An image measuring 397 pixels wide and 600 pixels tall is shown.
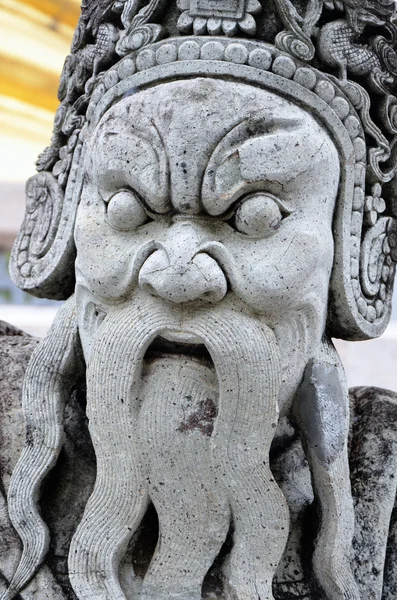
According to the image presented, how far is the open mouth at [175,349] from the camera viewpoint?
4.89 feet

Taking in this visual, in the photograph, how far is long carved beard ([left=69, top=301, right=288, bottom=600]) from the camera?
4.81 feet

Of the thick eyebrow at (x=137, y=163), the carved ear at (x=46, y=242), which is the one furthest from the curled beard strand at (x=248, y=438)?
the carved ear at (x=46, y=242)

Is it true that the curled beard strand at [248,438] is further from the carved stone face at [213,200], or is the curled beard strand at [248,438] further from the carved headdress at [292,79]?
the carved headdress at [292,79]

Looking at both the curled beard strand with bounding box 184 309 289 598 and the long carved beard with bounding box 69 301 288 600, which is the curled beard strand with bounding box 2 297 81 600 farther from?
the curled beard strand with bounding box 184 309 289 598

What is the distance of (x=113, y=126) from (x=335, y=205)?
0.40 meters

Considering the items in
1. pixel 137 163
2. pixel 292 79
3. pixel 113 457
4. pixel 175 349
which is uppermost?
pixel 292 79

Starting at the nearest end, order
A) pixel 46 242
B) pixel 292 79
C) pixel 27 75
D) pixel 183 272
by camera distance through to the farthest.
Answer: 1. pixel 183 272
2. pixel 292 79
3. pixel 46 242
4. pixel 27 75

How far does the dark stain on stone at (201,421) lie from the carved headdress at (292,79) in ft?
1.03

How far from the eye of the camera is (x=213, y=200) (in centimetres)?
148

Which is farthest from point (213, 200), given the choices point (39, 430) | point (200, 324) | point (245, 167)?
point (39, 430)

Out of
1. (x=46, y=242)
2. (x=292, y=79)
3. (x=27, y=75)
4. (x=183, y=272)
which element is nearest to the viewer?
(x=183, y=272)

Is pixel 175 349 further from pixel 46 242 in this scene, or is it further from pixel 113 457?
pixel 46 242

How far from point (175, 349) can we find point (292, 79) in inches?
19.1

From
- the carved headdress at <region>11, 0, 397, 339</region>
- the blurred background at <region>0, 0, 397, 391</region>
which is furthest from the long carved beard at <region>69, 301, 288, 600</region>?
the blurred background at <region>0, 0, 397, 391</region>
